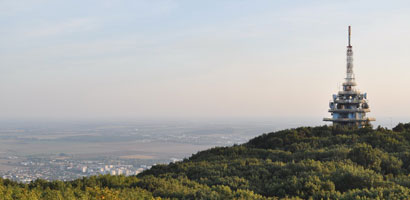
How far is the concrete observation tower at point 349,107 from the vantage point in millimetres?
64125

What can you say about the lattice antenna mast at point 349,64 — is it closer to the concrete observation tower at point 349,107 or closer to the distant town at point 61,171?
the concrete observation tower at point 349,107

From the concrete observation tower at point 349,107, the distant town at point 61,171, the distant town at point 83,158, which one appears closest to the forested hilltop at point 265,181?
the distant town at point 83,158

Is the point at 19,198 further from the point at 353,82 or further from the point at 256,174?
the point at 353,82

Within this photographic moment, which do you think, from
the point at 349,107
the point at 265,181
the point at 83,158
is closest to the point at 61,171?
the point at 83,158

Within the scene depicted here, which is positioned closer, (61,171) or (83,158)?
(61,171)

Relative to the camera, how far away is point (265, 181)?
14.2 metres

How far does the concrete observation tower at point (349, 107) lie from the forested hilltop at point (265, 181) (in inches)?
1719

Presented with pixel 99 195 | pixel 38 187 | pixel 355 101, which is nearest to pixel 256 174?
pixel 99 195

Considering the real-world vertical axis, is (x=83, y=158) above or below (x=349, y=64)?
below

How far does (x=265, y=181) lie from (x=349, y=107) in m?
55.3

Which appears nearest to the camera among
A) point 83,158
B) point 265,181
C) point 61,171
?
point 265,181

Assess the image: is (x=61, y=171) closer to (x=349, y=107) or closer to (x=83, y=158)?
(x=83, y=158)

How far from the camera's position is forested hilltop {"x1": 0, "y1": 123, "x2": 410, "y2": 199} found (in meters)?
11.1

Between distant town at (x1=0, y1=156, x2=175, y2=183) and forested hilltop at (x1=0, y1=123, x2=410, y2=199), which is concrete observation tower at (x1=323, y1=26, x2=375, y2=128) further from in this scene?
forested hilltop at (x1=0, y1=123, x2=410, y2=199)
